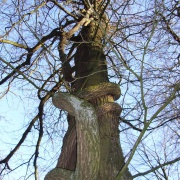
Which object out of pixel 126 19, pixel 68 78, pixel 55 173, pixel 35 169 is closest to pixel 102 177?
pixel 55 173

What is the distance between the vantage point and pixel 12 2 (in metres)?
3.22

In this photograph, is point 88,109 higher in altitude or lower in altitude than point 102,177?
higher

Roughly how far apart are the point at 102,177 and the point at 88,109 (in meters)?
0.45

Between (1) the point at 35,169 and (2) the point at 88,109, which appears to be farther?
(1) the point at 35,169

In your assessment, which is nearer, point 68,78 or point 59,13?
point 68,78

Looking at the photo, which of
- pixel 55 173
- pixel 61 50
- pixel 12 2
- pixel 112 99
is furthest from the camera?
pixel 12 2

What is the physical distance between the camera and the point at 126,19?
3326mm

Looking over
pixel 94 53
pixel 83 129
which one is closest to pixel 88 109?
pixel 83 129

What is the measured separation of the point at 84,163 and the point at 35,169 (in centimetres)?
196

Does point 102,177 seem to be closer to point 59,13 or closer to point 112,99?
point 112,99

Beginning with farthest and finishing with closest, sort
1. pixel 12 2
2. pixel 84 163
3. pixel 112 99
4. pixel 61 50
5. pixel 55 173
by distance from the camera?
pixel 12 2 → pixel 61 50 → pixel 112 99 → pixel 55 173 → pixel 84 163

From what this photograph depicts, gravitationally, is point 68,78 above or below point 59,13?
below

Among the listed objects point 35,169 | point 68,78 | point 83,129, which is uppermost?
point 68,78

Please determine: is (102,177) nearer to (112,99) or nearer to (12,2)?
(112,99)
